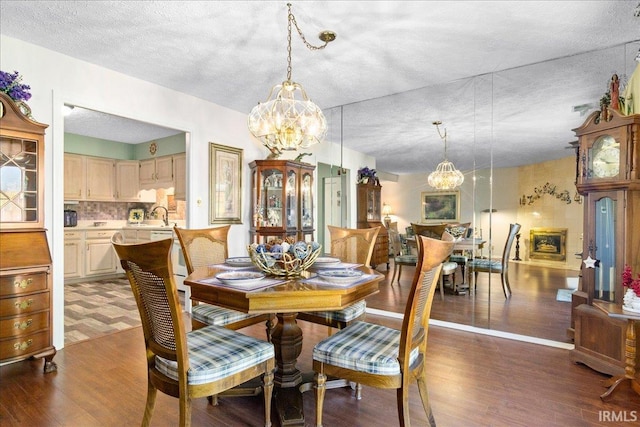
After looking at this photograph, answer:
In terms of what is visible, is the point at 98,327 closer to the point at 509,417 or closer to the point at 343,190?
the point at 343,190

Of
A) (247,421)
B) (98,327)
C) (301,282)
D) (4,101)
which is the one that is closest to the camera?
(301,282)

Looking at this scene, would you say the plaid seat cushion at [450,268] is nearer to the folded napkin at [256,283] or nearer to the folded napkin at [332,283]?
the folded napkin at [332,283]

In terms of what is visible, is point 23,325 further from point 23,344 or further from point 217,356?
point 217,356

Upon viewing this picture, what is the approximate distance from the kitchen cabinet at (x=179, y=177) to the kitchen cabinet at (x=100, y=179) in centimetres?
141

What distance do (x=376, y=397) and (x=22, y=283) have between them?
2.51m

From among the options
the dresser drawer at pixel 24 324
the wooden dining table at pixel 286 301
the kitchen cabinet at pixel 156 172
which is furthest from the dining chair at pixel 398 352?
the kitchen cabinet at pixel 156 172

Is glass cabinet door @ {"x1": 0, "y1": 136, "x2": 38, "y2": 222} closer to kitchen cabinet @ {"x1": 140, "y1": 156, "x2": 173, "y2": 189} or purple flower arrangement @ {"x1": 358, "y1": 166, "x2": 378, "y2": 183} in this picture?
kitchen cabinet @ {"x1": 140, "y1": 156, "x2": 173, "y2": 189}

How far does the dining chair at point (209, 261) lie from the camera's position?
7.15 feet

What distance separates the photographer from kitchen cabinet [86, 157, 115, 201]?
579cm

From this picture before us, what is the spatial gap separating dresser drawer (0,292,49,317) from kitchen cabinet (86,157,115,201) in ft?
12.9

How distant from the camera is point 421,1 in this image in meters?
2.15

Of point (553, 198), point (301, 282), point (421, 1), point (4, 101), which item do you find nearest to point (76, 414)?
point (301, 282)

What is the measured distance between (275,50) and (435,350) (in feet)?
9.30

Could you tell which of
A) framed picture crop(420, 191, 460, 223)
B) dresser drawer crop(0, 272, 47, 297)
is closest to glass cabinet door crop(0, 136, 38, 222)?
dresser drawer crop(0, 272, 47, 297)
